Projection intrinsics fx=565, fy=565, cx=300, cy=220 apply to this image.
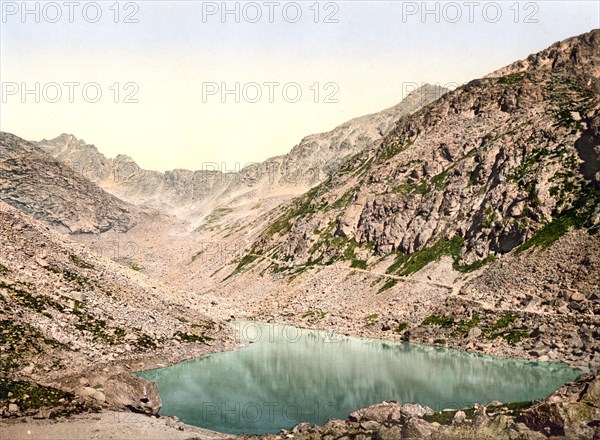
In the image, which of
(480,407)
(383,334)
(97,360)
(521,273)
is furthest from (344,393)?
(521,273)

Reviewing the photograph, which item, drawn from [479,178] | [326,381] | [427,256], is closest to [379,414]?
[326,381]

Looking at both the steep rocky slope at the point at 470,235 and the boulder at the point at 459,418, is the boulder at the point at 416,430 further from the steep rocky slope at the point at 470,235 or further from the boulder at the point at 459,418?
the steep rocky slope at the point at 470,235

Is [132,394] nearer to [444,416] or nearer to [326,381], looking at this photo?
[326,381]

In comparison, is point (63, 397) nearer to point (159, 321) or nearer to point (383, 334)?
point (159, 321)

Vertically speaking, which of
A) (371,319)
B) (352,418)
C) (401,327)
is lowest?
(401,327)

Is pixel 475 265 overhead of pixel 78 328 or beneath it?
overhead

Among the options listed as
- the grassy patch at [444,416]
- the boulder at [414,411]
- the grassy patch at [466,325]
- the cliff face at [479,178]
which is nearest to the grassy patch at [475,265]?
the cliff face at [479,178]
